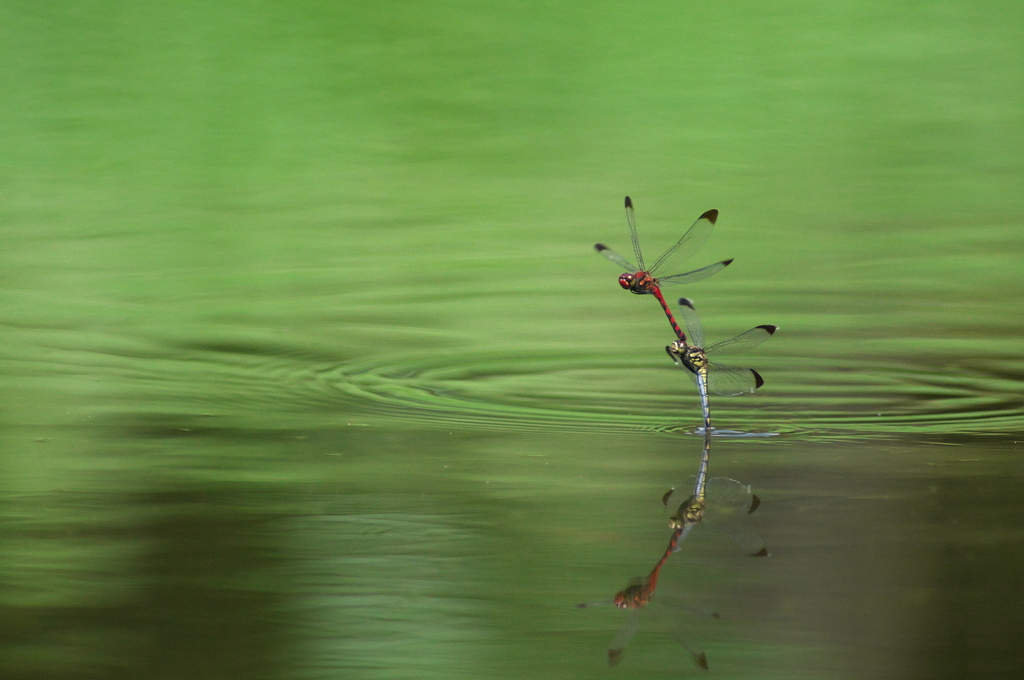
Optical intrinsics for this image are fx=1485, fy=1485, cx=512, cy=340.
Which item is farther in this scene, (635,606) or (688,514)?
(688,514)

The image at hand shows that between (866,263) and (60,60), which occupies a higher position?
(60,60)

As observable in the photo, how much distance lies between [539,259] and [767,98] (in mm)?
3174

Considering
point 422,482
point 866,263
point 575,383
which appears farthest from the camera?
point 866,263

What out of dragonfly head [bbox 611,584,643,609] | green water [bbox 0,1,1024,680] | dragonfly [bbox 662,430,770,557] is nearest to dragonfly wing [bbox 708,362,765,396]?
green water [bbox 0,1,1024,680]

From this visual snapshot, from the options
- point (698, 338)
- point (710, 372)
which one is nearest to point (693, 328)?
point (698, 338)

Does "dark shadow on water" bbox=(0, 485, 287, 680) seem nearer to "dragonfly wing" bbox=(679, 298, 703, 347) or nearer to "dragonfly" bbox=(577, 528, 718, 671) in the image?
"dragonfly" bbox=(577, 528, 718, 671)

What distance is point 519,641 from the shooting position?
5.33 feet

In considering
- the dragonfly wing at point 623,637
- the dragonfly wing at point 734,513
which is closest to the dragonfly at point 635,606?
the dragonfly wing at point 623,637

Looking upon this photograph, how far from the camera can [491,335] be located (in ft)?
13.3

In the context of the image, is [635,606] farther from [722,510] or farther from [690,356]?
[690,356]

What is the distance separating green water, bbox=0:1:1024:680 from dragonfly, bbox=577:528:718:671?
17 millimetres

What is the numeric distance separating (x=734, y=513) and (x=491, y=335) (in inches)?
74.8

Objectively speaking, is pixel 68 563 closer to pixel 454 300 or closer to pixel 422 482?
pixel 422 482

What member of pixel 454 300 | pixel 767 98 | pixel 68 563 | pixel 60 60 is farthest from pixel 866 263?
pixel 60 60
